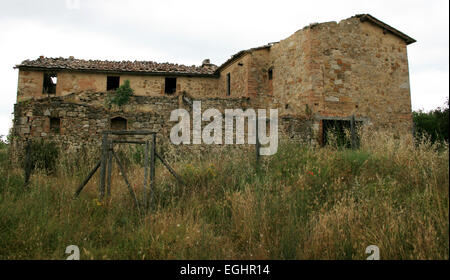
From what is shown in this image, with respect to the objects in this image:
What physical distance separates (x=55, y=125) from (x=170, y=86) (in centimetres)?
789

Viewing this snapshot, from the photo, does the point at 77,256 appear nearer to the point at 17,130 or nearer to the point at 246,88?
the point at 17,130

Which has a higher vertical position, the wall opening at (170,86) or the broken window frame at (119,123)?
the wall opening at (170,86)

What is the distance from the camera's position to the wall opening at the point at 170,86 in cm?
1579

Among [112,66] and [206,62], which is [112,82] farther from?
[206,62]

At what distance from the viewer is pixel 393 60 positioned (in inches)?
448

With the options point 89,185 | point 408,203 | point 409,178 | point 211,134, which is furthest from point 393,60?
point 89,185

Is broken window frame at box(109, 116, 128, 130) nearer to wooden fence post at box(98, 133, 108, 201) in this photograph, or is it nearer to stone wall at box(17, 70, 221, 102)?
Answer: stone wall at box(17, 70, 221, 102)

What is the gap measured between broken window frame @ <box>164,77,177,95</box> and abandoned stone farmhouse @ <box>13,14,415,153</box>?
11.8ft

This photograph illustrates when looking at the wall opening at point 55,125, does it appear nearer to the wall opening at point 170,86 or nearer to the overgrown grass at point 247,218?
the overgrown grass at point 247,218

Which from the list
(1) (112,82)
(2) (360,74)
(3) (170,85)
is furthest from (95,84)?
(2) (360,74)

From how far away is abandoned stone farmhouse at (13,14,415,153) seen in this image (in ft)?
29.3

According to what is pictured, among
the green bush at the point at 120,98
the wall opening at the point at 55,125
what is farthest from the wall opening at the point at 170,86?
the wall opening at the point at 55,125

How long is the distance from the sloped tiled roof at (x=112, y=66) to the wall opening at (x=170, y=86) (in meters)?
0.67

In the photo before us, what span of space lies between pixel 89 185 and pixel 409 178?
5.55 meters
